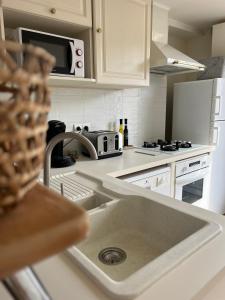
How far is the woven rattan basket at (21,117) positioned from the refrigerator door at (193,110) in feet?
8.01

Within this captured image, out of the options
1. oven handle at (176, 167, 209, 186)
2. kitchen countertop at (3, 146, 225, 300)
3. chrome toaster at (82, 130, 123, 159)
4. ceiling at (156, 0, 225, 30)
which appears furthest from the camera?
ceiling at (156, 0, 225, 30)

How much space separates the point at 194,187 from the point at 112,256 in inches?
63.7

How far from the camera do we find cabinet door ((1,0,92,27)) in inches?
47.9

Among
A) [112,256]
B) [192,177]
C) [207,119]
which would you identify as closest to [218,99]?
[207,119]

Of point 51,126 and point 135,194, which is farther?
point 51,126

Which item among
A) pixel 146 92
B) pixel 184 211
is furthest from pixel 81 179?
pixel 146 92

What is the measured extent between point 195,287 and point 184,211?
348 millimetres

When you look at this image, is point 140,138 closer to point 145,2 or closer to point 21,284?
point 145,2

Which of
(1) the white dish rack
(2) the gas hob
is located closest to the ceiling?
(2) the gas hob

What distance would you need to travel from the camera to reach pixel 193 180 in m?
2.15

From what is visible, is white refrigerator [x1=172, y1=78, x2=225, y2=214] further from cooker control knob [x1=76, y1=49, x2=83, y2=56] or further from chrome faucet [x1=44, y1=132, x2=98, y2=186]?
chrome faucet [x1=44, y1=132, x2=98, y2=186]

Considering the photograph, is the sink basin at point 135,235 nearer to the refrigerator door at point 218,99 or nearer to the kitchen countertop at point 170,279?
the kitchen countertop at point 170,279

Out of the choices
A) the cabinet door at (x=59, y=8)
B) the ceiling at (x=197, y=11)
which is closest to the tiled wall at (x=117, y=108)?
the cabinet door at (x=59, y=8)

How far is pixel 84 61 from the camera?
164 cm
